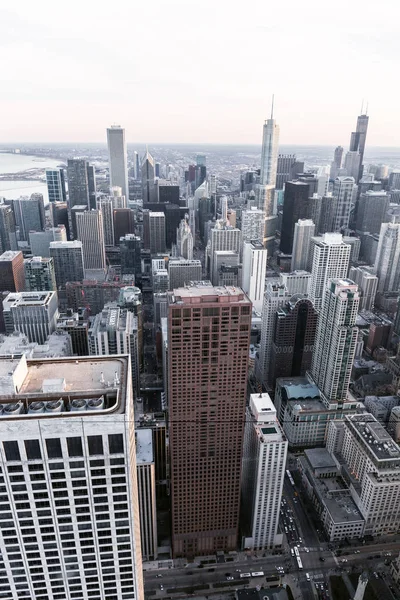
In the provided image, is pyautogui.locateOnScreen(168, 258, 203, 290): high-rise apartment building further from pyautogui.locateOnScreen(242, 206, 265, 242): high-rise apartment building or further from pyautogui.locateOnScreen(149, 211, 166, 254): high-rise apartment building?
pyautogui.locateOnScreen(242, 206, 265, 242): high-rise apartment building

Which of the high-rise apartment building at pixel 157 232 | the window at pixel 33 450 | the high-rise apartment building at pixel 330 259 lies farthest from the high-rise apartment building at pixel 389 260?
the window at pixel 33 450

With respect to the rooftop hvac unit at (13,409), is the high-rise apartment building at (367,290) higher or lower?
lower

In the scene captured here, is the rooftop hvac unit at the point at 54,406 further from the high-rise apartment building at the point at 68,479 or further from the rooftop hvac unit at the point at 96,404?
the rooftop hvac unit at the point at 96,404

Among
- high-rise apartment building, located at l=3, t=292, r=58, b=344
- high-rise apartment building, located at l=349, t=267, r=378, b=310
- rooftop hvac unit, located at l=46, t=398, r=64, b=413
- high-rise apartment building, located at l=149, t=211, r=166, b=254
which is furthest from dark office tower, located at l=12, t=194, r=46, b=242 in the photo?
rooftop hvac unit, located at l=46, t=398, r=64, b=413

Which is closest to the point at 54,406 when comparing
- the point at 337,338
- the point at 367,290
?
the point at 337,338

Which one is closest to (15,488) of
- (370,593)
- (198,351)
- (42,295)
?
(198,351)

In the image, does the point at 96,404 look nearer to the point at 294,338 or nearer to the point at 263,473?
the point at 263,473
